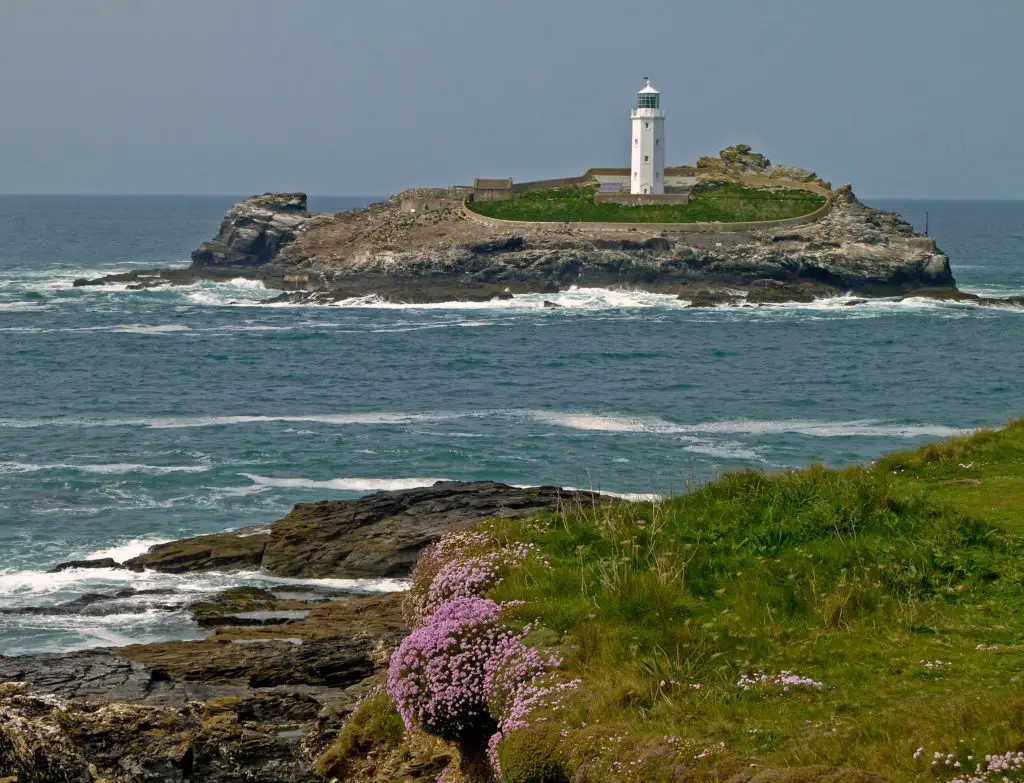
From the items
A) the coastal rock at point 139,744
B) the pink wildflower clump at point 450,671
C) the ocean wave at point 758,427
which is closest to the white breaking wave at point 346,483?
the ocean wave at point 758,427

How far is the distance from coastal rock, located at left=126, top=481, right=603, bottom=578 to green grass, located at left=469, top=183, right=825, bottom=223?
66.6 m

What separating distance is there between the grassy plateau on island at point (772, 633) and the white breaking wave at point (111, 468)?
74.2 feet

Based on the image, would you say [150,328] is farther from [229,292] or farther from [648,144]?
[648,144]

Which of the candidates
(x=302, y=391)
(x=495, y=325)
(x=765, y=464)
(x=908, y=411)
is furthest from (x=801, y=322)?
(x=765, y=464)

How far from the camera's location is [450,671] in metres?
11.8

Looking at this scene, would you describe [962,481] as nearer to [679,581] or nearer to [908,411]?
[679,581]

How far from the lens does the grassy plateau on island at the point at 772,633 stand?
9375 millimetres

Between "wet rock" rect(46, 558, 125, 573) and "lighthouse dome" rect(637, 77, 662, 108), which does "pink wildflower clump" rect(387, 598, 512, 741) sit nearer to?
"wet rock" rect(46, 558, 125, 573)

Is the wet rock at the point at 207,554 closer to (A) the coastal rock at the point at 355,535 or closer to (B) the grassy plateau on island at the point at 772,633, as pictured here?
(A) the coastal rock at the point at 355,535

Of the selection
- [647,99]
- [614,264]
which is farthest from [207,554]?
[647,99]

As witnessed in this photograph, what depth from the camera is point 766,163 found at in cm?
11775

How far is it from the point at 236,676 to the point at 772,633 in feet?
23.9

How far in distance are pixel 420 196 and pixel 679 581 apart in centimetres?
9332

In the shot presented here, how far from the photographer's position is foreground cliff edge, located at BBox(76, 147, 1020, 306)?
84.4 m
